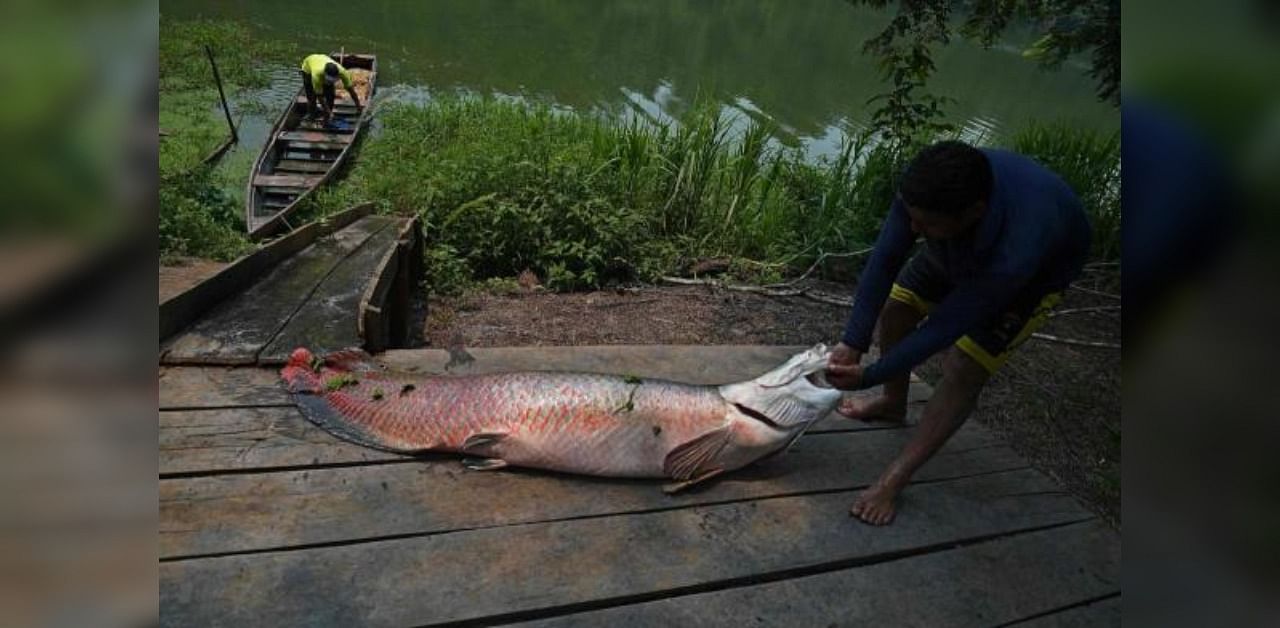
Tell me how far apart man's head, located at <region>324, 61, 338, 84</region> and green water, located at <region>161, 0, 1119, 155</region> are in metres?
2.39

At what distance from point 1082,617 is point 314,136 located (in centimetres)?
926

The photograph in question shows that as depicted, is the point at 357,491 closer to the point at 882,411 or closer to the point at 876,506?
the point at 876,506

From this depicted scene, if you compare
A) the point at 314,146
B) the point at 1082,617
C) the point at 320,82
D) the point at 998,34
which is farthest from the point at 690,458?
the point at 320,82

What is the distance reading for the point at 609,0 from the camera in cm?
2558

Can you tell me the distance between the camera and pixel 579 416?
2572mm

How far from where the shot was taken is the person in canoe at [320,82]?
386 inches

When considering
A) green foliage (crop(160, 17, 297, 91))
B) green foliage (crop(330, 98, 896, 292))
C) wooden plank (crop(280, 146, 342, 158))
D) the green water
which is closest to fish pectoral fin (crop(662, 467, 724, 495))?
green foliage (crop(330, 98, 896, 292))

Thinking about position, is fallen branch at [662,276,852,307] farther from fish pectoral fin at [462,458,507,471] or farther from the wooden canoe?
fish pectoral fin at [462,458,507,471]

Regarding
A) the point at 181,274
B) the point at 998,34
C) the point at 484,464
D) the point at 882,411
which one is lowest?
the point at 181,274

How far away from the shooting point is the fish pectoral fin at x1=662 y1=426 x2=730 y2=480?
2.53 metres
